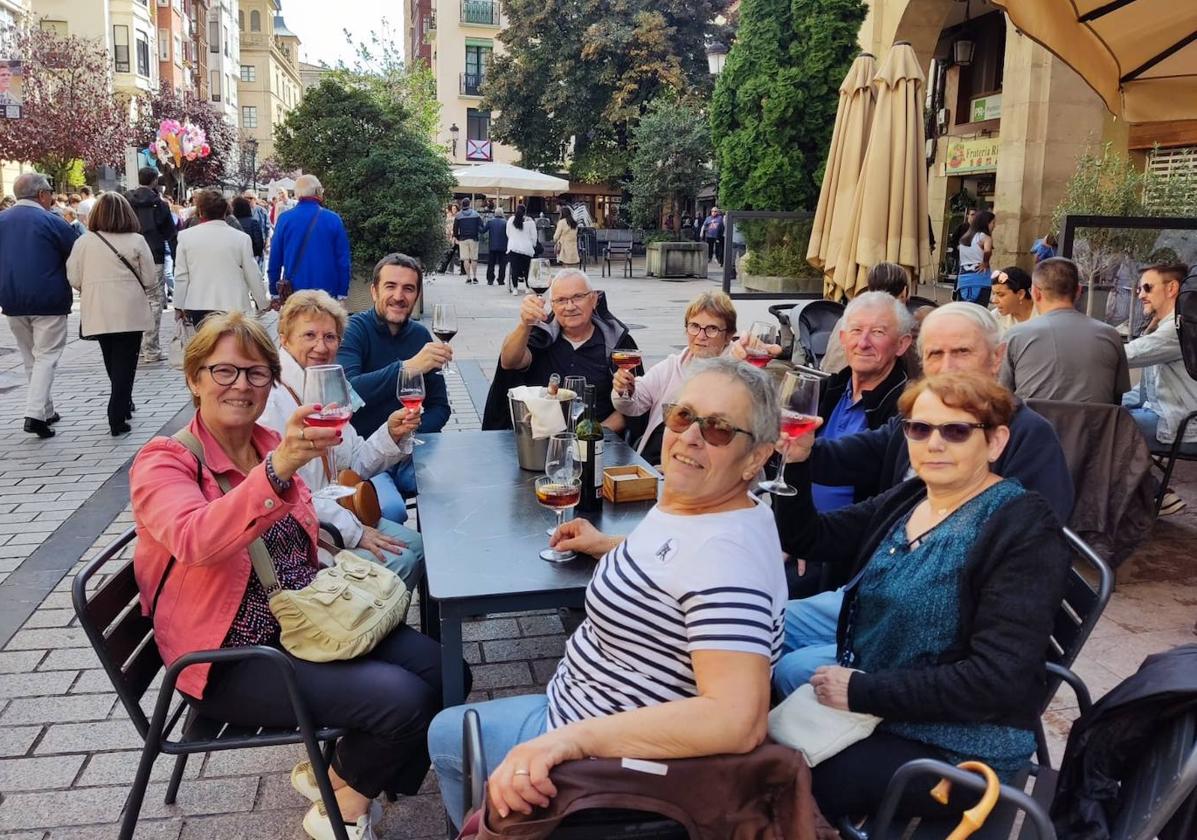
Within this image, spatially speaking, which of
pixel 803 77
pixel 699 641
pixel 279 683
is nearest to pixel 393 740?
pixel 279 683

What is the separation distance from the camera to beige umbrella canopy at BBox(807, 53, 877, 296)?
7254 millimetres

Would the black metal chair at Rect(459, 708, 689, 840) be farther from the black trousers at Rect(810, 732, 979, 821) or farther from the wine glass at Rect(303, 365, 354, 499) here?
the wine glass at Rect(303, 365, 354, 499)

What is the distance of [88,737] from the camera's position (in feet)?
10.5

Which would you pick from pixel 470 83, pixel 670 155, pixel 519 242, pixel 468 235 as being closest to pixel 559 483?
pixel 519 242

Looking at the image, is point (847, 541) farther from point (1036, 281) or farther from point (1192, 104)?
point (1192, 104)

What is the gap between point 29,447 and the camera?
6984 mm

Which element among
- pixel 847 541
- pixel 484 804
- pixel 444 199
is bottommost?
pixel 484 804

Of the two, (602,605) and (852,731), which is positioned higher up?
(602,605)

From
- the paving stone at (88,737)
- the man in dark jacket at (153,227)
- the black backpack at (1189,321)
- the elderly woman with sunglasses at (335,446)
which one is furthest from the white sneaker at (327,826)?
the man in dark jacket at (153,227)

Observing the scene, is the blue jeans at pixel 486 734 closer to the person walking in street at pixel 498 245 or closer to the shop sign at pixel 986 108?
the person walking in street at pixel 498 245

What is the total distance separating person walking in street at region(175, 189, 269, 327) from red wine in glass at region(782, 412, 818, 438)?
6892mm

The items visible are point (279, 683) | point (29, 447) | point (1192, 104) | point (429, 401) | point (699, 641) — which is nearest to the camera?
point (699, 641)

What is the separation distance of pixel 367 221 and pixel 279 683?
37.4 ft

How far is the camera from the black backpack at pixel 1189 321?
174 inches
